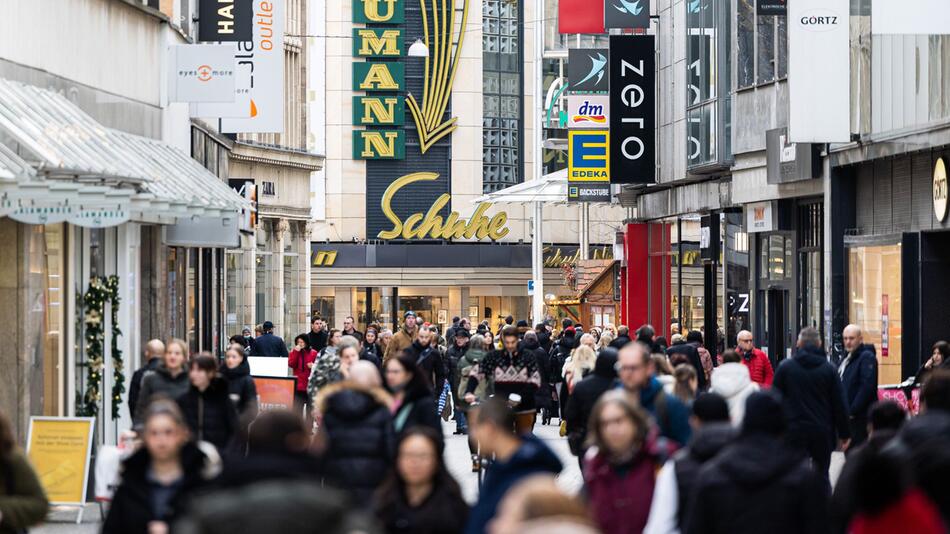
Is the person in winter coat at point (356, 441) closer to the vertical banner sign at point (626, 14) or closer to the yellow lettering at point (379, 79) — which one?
the vertical banner sign at point (626, 14)

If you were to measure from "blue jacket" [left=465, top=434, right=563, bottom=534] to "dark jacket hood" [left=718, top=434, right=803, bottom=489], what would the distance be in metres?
0.85

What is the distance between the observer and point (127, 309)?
22922 millimetres

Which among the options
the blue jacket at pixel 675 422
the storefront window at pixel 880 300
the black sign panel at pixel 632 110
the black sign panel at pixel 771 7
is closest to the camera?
the blue jacket at pixel 675 422

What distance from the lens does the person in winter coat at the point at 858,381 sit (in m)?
17.2

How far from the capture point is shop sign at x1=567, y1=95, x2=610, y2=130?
41.0 meters

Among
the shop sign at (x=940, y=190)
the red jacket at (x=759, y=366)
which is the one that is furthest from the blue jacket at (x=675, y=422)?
the shop sign at (x=940, y=190)

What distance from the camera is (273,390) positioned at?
20.1 meters

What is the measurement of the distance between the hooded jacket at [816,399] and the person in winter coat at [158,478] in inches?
296

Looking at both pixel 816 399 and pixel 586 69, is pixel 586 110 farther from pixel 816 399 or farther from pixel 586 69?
pixel 816 399

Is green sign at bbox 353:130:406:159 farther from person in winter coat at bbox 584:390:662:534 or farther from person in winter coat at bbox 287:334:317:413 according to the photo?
person in winter coat at bbox 584:390:662:534

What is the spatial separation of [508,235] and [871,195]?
144ft

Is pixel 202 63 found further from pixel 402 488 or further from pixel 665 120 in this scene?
pixel 402 488

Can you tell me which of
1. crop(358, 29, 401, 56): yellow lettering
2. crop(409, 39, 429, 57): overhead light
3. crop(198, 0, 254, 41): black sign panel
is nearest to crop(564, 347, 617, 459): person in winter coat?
crop(198, 0, 254, 41): black sign panel

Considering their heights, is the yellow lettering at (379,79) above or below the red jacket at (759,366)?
above
